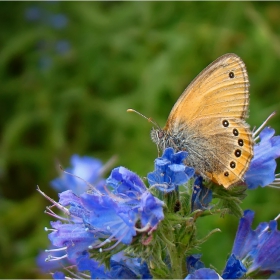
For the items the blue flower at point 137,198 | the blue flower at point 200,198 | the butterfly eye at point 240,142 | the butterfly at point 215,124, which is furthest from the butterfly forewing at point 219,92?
the blue flower at point 137,198

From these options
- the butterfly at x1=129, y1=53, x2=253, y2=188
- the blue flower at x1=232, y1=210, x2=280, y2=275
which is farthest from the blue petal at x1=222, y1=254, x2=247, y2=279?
the butterfly at x1=129, y1=53, x2=253, y2=188

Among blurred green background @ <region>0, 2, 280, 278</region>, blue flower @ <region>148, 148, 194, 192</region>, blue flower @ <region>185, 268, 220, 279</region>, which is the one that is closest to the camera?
blue flower @ <region>185, 268, 220, 279</region>

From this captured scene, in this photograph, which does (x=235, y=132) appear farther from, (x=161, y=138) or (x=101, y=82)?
(x=101, y=82)

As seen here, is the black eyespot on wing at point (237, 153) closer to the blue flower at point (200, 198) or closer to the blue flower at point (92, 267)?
the blue flower at point (200, 198)

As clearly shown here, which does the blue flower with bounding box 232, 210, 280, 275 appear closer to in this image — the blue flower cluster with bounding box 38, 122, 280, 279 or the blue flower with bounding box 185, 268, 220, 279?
the blue flower cluster with bounding box 38, 122, 280, 279

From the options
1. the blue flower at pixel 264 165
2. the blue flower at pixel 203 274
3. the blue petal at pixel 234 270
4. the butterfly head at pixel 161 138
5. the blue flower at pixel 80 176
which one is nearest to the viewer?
the blue flower at pixel 203 274

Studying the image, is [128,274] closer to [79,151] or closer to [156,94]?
[156,94]

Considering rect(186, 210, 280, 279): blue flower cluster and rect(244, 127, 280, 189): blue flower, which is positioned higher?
rect(244, 127, 280, 189): blue flower

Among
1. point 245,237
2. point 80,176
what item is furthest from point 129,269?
point 80,176
